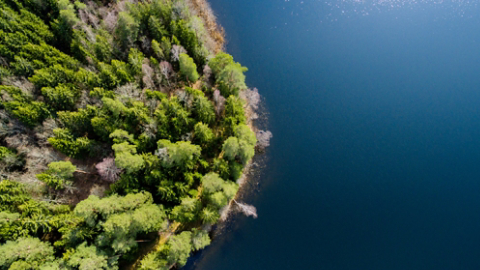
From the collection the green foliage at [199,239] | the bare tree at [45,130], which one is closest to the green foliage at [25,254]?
the bare tree at [45,130]

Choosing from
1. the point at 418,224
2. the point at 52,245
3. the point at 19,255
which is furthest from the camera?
the point at 418,224

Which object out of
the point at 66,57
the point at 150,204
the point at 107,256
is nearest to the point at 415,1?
the point at 150,204

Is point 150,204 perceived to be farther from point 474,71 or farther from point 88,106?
point 474,71

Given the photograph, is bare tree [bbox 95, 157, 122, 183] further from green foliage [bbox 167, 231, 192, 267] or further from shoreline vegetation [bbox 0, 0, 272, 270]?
green foliage [bbox 167, 231, 192, 267]

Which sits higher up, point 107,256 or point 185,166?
point 185,166

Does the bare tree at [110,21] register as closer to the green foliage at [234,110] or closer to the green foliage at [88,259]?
the green foliage at [234,110]

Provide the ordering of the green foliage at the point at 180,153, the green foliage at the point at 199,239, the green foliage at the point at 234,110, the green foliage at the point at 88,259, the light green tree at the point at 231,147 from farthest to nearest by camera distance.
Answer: the green foliage at the point at 234,110, the green foliage at the point at 199,239, the light green tree at the point at 231,147, the green foliage at the point at 180,153, the green foliage at the point at 88,259
